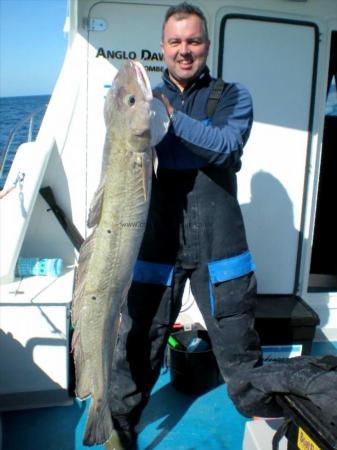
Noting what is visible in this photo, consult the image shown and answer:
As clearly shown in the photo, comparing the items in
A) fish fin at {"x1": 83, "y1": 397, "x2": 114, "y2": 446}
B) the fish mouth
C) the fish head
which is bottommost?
fish fin at {"x1": 83, "y1": 397, "x2": 114, "y2": 446}

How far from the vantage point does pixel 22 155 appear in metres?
3.73

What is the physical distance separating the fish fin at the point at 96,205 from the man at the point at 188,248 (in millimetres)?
526

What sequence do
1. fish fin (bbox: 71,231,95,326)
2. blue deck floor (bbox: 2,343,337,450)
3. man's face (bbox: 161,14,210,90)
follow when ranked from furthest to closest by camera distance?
blue deck floor (bbox: 2,343,337,450) → man's face (bbox: 161,14,210,90) → fish fin (bbox: 71,231,95,326)

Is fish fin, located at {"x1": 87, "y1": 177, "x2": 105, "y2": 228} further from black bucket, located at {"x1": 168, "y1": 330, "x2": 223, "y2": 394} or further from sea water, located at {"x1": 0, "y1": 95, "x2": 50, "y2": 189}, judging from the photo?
sea water, located at {"x1": 0, "y1": 95, "x2": 50, "y2": 189}

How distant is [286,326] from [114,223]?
7.31 ft

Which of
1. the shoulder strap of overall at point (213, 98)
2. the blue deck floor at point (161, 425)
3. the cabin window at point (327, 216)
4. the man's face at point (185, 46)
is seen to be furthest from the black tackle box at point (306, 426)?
the cabin window at point (327, 216)

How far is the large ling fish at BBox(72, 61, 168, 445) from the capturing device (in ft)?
6.67

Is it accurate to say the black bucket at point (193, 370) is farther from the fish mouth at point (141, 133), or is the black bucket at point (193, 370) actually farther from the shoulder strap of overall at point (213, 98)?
the fish mouth at point (141, 133)

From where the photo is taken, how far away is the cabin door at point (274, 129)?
13.0 feet

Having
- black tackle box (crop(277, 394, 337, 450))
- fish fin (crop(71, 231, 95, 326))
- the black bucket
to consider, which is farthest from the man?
the black bucket

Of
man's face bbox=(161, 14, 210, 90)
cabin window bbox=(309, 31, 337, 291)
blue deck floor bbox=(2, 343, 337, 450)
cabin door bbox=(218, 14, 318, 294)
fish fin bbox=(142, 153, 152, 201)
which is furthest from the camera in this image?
cabin window bbox=(309, 31, 337, 291)

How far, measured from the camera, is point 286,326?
3.81 meters

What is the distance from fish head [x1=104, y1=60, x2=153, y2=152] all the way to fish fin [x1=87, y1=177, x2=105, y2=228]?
0.77 feet

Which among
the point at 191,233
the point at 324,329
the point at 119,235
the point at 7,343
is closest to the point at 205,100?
the point at 191,233
